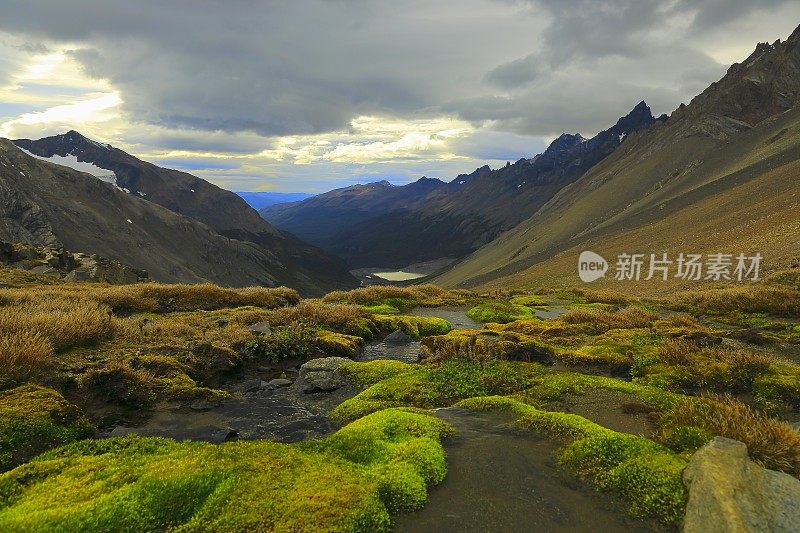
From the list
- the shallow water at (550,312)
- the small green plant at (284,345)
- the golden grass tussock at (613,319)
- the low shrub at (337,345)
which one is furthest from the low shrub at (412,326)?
the shallow water at (550,312)

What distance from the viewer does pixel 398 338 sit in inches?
914

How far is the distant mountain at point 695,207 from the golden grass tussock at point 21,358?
202 ft

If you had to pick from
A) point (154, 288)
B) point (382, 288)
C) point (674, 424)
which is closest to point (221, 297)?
point (154, 288)

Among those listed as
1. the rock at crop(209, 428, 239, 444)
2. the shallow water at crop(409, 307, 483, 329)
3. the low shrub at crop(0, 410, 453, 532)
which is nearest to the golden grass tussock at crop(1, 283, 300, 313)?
the shallow water at crop(409, 307, 483, 329)

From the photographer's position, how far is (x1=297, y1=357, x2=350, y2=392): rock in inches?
564

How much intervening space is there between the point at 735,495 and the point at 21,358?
15.2 m

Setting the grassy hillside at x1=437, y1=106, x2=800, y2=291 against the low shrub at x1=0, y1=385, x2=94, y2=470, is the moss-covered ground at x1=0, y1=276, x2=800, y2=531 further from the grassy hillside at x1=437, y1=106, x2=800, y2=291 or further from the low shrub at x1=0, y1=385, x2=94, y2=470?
the grassy hillside at x1=437, y1=106, x2=800, y2=291

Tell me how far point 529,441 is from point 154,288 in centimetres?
2526

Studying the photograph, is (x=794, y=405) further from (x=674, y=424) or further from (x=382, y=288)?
(x=382, y=288)

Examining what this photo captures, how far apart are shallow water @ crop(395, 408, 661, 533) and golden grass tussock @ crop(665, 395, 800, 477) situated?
3.15 metres

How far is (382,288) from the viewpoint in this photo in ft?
132

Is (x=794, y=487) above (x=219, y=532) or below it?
above

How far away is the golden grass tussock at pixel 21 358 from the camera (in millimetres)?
10719

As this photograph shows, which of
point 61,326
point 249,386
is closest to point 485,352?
point 249,386
